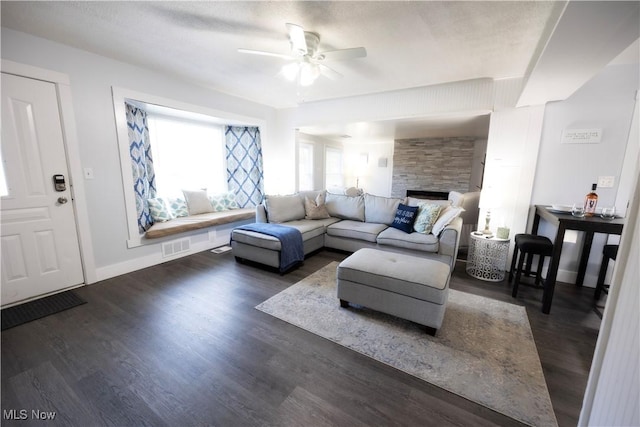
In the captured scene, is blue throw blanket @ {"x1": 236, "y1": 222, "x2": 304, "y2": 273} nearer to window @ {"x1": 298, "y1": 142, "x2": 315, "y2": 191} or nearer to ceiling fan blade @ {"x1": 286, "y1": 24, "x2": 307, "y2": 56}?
ceiling fan blade @ {"x1": 286, "y1": 24, "x2": 307, "y2": 56}

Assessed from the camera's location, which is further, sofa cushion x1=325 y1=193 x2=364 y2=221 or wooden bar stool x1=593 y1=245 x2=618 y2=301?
sofa cushion x1=325 y1=193 x2=364 y2=221

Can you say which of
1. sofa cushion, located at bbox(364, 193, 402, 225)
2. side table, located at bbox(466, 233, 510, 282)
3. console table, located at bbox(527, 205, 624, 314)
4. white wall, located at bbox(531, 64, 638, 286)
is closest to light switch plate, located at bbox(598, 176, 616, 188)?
white wall, located at bbox(531, 64, 638, 286)

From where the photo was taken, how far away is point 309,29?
81.1 inches

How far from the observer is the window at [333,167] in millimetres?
7059

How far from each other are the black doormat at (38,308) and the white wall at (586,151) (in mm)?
5089

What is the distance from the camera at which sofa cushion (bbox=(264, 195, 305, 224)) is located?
3755 millimetres

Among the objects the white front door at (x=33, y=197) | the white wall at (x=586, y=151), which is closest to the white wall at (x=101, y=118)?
the white front door at (x=33, y=197)

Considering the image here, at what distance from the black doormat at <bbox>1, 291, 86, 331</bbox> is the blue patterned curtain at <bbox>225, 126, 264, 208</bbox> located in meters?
2.90

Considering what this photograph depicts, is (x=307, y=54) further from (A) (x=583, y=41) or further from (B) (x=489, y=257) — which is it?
(B) (x=489, y=257)

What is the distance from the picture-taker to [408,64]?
2.70 meters

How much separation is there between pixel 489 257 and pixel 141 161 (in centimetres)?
472

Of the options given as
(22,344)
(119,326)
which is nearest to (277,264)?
(119,326)

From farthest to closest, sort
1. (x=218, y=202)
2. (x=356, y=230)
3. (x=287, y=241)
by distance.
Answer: (x=218, y=202) < (x=356, y=230) < (x=287, y=241)

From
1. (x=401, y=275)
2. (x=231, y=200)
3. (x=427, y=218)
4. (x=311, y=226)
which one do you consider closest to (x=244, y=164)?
(x=231, y=200)
